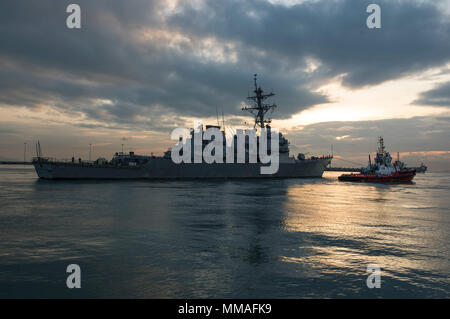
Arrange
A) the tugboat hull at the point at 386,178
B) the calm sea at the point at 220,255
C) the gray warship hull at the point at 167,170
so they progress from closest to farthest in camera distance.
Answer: the calm sea at the point at 220,255, the gray warship hull at the point at 167,170, the tugboat hull at the point at 386,178

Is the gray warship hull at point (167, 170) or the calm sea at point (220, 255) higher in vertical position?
the gray warship hull at point (167, 170)

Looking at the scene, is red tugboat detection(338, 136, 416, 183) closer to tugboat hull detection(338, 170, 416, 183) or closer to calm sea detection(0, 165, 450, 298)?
tugboat hull detection(338, 170, 416, 183)

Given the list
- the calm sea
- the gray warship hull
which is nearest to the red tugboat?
the gray warship hull

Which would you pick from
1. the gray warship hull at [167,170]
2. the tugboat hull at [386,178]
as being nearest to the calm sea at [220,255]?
the gray warship hull at [167,170]

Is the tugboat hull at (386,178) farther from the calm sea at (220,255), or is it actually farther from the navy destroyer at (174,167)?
the calm sea at (220,255)

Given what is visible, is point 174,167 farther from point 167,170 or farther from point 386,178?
point 386,178

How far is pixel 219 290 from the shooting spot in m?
5.71

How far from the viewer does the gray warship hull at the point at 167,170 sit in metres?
43.7

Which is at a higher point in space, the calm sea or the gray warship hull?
the gray warship hull

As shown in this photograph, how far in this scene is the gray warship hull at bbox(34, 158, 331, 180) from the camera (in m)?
43.7

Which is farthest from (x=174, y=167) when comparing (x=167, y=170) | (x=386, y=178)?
(x=386, y=178)

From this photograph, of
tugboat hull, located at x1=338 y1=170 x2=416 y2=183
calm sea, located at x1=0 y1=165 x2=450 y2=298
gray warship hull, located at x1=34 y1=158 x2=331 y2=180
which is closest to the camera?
calm sea, located at x1=0 y1=165 x2=450 y2=298

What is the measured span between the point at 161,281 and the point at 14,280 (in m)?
3.18

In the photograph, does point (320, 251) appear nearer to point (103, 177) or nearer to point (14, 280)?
point (14, 280)
